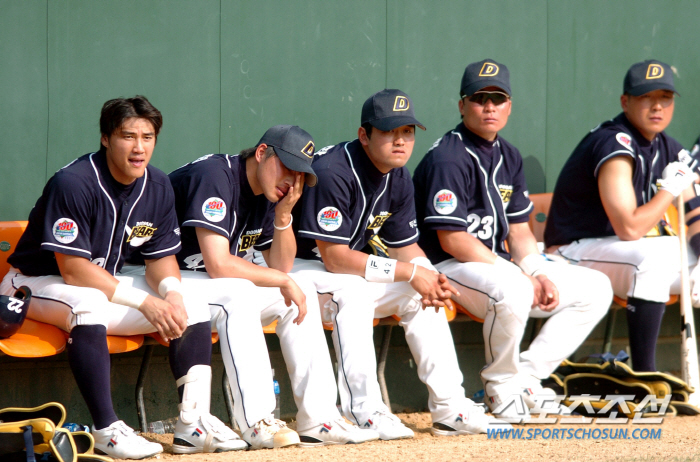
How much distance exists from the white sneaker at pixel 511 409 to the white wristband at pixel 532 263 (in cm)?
66

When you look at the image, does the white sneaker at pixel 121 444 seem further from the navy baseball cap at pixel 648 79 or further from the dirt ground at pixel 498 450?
the navy baseball cap at pixel 648 79

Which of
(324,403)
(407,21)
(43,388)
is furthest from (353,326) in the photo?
(407,21)

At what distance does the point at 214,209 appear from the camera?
3.34 meters

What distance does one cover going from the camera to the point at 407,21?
4762 millimetres

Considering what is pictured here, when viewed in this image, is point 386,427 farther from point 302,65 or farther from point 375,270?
point 302,65

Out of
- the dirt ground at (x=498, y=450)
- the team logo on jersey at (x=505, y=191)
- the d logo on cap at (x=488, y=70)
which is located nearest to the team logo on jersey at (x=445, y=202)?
the team logo on jersey at (x=505, y=191)

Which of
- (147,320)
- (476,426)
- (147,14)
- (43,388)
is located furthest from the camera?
(147,14)

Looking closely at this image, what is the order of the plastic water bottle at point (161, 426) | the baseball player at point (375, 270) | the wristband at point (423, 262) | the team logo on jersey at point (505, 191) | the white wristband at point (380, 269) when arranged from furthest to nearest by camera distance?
the team logo on jersey at point (505, 191) < the wristband at point (423, 262) < the plastic water bottle at point (161, 426) < the white wristband at point (380, 269) < the baseball player at point (375, 270)

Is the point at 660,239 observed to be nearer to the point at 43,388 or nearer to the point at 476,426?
the point at 476,426

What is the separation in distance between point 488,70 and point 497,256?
91 centimetres

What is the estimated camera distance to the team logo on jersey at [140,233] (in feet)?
10.9

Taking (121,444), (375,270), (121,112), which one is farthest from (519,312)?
(121,112)

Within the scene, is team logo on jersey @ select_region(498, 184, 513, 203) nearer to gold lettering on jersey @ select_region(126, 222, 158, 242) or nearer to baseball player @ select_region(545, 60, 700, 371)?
baseball player @ select_region(545, 60, 700, 371)

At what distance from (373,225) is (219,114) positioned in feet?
3.53
